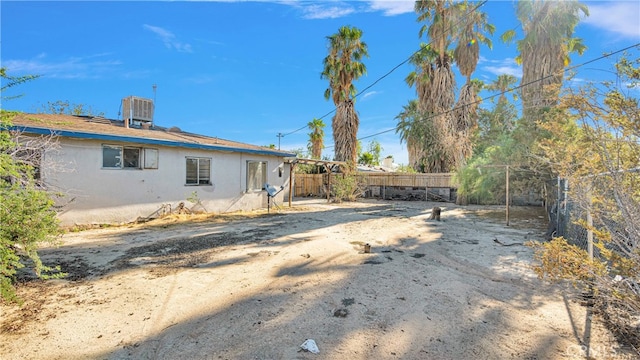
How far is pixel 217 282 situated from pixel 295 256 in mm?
1506

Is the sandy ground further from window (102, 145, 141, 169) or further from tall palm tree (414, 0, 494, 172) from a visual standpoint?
tall palm tree (414, 0, 494, 172)

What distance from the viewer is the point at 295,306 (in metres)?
3.20

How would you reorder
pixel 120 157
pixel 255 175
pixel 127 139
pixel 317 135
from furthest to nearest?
pixel 317 135, pixel 255 175, pixel 120 157, pixel 127 139

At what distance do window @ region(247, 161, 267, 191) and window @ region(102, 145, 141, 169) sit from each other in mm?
4046

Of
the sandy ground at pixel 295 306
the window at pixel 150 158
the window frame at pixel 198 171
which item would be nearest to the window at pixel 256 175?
the window frame at pixel 198 171

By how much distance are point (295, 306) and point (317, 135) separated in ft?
84.0

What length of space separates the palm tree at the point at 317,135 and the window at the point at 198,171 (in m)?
17.5

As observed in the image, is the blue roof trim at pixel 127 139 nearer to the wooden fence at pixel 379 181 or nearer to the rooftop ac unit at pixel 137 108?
the rooftop ac unit at pixel 137 108

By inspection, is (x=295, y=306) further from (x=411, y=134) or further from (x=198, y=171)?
(x=411, y=134)

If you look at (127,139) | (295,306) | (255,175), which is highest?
(127,139)

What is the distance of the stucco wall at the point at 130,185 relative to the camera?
7805mm

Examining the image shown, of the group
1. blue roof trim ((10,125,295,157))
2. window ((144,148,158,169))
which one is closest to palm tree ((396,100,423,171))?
blue roof trim ((10,125,295,157))

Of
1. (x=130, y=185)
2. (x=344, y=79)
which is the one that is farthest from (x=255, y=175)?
(x=344, y=79)

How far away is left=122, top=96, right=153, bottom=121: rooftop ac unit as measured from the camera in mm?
11930
